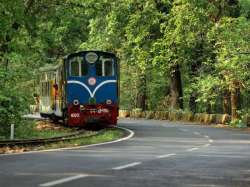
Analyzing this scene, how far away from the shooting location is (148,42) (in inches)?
1914

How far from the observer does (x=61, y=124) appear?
3516 centimetres

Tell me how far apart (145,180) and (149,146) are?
8.85 metres

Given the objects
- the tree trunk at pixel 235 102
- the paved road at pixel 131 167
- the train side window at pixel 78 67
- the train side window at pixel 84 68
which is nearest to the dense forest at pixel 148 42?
the tree trunk at pixel 235 102

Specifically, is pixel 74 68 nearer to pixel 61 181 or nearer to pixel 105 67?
pixel 105 67

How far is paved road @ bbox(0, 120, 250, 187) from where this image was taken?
11578mm

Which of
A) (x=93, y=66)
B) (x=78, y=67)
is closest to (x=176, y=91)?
(x=93, y=66)

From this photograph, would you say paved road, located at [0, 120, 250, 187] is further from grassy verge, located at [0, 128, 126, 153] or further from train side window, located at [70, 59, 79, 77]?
train side window, located at [70, 59, 79, 77]

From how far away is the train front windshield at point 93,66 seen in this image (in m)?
30.4

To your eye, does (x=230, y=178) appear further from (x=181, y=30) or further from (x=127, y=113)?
(x=127, y=113)

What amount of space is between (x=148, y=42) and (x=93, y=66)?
18.4 meters

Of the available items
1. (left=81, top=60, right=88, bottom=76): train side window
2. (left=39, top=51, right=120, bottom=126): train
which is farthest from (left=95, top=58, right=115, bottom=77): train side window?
(left=81, top=60, right=88, bottom=76): train side window

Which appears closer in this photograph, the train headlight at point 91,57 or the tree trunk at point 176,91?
the train headlight at point 91,57

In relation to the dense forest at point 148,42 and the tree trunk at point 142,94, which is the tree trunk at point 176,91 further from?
the tree trunk at point 142,94

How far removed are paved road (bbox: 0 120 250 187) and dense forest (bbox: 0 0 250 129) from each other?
311 inches
